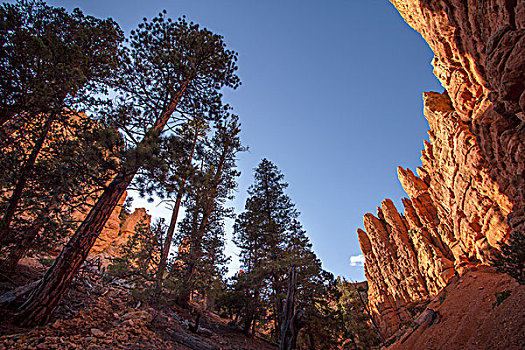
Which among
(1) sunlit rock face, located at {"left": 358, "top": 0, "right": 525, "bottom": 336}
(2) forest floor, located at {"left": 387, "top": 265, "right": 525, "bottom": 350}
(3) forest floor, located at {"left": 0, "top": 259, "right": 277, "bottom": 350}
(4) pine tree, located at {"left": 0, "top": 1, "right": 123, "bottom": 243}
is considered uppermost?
(1) sunlit rock face, located at {"left": 358, "top": 0, "right": 525, "bottom": 336}

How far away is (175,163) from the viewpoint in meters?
6.94

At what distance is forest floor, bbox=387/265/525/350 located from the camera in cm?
723

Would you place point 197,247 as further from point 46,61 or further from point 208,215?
point 46,61

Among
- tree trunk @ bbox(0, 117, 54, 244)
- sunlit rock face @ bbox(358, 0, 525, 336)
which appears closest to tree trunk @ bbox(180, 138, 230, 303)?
tree trunk @ bbox(0, 117, 54, 244)

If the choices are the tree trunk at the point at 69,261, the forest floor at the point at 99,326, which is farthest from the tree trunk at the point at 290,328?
the tree trunk at the point at 69,261

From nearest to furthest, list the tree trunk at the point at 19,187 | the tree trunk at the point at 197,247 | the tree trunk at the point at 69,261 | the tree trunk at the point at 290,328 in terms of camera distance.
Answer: the tree trunk at the point at 69,261
the tree trunk at the point at 290,328
the tree trunk at the point at 19,187
the tree trunk at the point at 197,247

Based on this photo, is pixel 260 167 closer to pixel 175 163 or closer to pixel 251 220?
pixel 251 220

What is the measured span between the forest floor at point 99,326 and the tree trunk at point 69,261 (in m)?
0.31

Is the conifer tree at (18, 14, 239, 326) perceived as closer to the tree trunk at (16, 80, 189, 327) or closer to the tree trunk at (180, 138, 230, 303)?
the tree trunk at (16, 80, 189, 327)

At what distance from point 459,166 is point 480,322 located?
1777cm

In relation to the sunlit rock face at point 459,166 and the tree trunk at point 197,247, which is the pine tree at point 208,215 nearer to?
the tree trunk at point 197,247

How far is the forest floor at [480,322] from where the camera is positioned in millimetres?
7227

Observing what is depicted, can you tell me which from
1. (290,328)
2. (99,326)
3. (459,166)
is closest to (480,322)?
(290,328)

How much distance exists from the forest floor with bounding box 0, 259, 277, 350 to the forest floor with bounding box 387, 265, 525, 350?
9.77 meters
